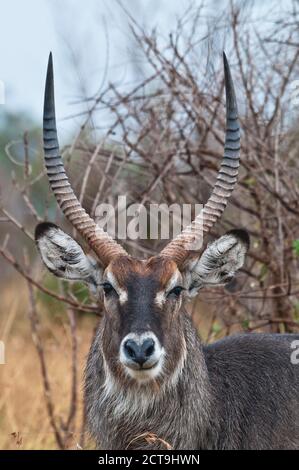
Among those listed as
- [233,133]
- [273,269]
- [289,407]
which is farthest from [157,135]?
[289,407]

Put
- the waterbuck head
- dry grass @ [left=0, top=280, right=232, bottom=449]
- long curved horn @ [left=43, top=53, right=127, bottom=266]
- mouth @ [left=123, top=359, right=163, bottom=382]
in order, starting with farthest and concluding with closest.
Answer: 1. dry grass @ [left=0, top=280, right=232, bottom=449]
2. long curved horn @ [left=43, top=53, right=127, bottom=266]
3. the waterbuck head
4. mouth @ [left=123, top=359, right=163, bottom=382]

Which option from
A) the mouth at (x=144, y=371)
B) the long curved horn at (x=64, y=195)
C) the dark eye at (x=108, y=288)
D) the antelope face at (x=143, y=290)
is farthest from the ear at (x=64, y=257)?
the mouth at (x=144, y=371)

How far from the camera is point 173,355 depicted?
553cm

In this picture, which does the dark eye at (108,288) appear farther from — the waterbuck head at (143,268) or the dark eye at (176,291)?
the dark eye at (176,291)

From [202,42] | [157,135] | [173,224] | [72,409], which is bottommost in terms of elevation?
[72,409]

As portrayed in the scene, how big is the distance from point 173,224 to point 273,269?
3.14 ft

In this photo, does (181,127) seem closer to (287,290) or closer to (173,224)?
(173,224)

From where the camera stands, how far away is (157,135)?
8242 mm

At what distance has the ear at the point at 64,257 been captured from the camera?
593cm

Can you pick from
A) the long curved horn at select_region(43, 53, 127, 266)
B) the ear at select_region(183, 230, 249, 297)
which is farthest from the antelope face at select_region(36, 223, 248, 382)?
the long curved horn at select_region(43, 53, 127, 266)

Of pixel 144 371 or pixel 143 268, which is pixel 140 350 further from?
pixel 143 268

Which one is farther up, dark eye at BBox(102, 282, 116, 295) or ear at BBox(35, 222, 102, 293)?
ear at BBox(35, 222, 102, 293)

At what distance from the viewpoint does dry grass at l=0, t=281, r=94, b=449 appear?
9297 millimetres

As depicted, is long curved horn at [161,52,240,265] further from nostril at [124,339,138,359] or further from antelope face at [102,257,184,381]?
nostril at [124,339,138,359]
